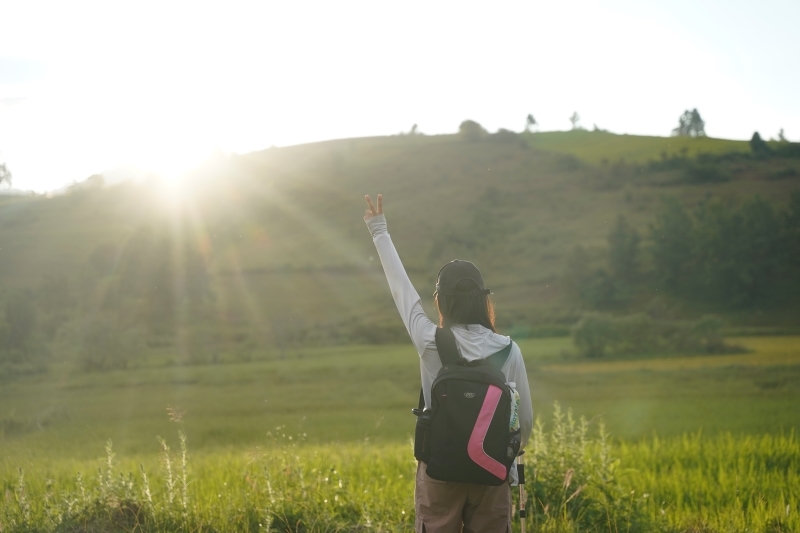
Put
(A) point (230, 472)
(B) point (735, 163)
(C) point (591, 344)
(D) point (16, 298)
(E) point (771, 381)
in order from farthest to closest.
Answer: (B) point (735, 163) < (D) point (16, 298) < (C) point (591, 344) < (E) point (771, 381) < (A) point (230, 472)

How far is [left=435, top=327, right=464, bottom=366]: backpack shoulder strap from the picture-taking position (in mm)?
3365

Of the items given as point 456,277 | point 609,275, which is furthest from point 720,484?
point 609,275

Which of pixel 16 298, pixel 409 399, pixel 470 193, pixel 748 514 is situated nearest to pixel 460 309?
pixel 748 514

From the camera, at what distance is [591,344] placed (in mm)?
43281

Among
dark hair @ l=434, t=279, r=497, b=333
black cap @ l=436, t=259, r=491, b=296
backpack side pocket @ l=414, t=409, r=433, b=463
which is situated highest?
black cap @ l=436, t=259, r=491, b=296

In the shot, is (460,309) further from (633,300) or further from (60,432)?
(633,300)

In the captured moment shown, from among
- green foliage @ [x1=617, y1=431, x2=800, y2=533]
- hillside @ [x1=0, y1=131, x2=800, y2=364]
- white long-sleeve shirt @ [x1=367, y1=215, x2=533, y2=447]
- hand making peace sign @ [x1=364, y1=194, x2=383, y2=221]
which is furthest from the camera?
hillside @ [x1=0, y1=131, x2=800, y2=364]

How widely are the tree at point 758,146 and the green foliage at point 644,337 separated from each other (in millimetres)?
38645

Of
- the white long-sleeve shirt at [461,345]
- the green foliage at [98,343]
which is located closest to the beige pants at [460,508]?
the white long-sleeve shirt at [461,345]

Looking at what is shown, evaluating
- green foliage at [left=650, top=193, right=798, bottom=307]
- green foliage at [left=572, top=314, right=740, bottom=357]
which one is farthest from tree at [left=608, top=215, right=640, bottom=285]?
green foliage at [left=572, top=314, right=740, bottom=357]

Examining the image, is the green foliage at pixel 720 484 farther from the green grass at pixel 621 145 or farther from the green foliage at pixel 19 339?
the green grass at pixel 621 145

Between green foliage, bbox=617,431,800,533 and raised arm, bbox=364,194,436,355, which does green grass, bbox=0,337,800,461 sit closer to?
green foliage, bbox=617,431,800,533

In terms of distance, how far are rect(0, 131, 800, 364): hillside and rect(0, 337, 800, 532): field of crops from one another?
37.5ft

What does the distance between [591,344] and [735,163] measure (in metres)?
46.1
